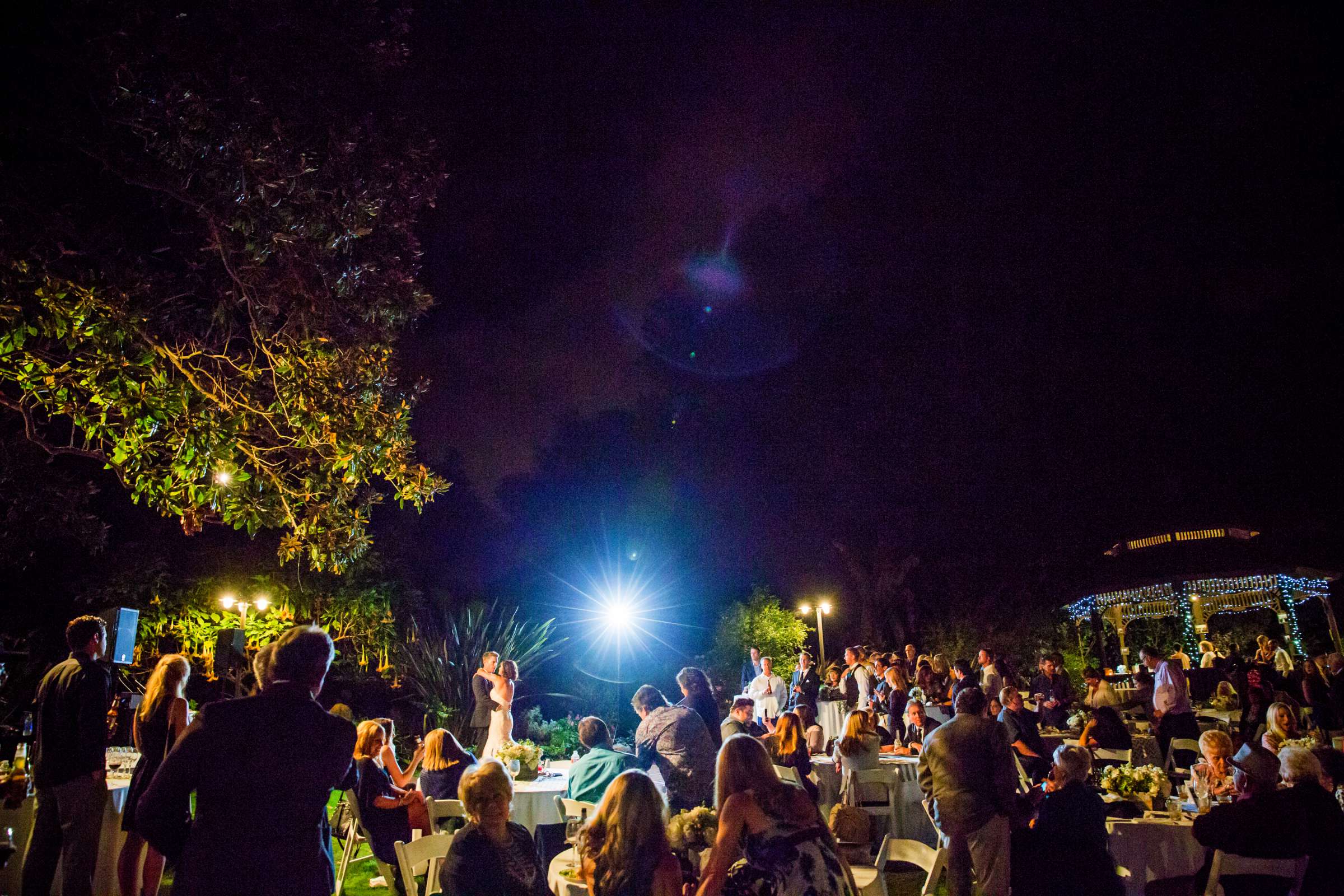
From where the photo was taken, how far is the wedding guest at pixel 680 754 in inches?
196

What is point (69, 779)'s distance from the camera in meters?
4.38

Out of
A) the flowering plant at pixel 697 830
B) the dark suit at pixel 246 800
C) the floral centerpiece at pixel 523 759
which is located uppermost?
the dark suit at pixel 246 800

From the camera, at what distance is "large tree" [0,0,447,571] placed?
14.9 feet

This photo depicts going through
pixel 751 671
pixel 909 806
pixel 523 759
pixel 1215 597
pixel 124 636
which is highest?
pixel 1215 597

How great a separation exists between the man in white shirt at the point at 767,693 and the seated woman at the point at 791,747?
4955 millimetres

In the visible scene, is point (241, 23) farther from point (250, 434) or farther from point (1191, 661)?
point (1191, 661)

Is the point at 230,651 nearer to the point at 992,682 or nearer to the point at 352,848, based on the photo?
the point at 352,848

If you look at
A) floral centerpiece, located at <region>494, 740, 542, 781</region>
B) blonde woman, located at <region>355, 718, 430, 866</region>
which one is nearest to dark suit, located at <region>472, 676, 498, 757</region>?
floral centerpiece, located at <region>494, 740, 542, 781</region>

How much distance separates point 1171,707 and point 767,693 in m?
5.19

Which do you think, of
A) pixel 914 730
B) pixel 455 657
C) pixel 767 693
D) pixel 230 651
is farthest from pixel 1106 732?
pixel 230 651

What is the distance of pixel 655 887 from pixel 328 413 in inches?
150

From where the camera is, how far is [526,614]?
1889cm

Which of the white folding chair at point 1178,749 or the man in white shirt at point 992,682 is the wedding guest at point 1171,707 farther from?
the man in white shirt at point 992,682

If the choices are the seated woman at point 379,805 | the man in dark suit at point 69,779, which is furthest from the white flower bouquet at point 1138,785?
the man in dark suit at point 69,779
